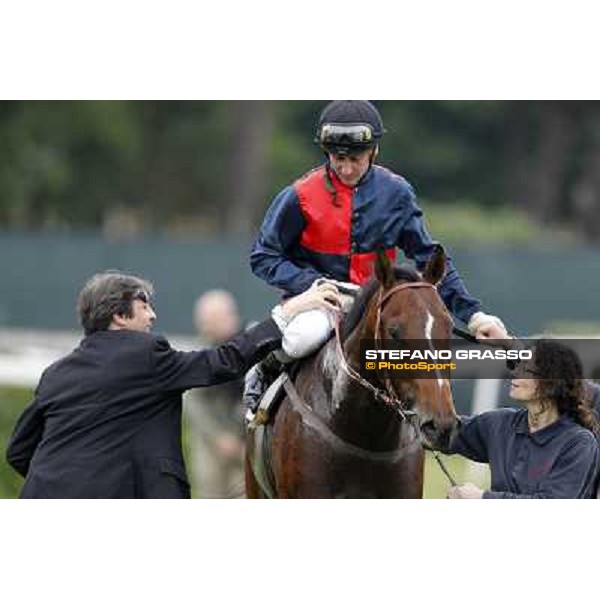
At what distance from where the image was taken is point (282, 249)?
21.0 ft

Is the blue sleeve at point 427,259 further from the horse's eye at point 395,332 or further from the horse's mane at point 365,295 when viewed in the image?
the horse's eye at point 395,332

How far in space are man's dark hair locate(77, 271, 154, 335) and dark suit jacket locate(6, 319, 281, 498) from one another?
0.21 ft

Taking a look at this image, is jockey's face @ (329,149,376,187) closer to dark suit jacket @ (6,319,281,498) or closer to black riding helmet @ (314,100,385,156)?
black riding helmet @ (314,100,385,156)

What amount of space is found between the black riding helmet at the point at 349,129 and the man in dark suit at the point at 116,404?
977mm

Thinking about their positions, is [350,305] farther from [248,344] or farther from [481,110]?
[481,110]

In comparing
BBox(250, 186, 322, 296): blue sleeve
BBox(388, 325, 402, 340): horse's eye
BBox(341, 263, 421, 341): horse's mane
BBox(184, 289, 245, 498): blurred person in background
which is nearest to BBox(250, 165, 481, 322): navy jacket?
BBox(250, 186, 322, 296): blue sleeve

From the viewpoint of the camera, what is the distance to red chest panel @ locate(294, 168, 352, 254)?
630cm

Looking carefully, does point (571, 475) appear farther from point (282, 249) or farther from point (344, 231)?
point (282, 249)

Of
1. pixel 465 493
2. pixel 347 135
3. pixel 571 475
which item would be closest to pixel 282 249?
pixel 347 135

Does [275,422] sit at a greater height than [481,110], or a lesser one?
lesser

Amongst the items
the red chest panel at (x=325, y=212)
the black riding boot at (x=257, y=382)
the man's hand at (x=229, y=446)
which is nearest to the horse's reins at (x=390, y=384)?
the red chest panel at (x=325, y=212)

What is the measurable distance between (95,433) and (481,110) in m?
30.2

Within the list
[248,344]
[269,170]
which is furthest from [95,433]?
[269,170]

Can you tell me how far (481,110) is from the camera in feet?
116
